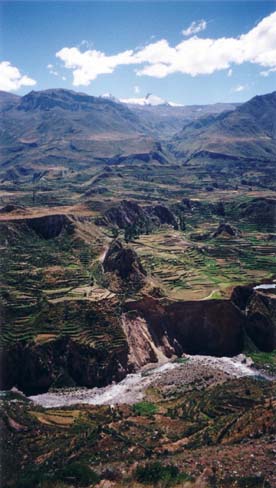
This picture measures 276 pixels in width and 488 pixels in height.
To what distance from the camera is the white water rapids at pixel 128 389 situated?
5267cm

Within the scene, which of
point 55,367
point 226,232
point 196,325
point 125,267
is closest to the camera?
point 55,367

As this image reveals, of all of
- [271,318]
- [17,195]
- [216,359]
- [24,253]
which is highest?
[17,195]

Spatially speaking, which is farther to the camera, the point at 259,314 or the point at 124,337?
the point at 259,314

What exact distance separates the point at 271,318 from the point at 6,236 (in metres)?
56.5

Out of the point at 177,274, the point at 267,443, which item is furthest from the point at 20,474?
the point at 177,274

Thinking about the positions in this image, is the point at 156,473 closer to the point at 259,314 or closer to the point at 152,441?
the point at 152,441

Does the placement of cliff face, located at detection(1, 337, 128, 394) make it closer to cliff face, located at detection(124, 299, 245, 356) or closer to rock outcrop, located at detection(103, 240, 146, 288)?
cliff face, located at detection(124, 299, 245, 356)

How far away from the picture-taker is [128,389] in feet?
181

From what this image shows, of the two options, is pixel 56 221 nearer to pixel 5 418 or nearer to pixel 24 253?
pixel 24 253

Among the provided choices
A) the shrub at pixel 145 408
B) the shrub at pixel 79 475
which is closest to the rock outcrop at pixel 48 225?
the shrub at pixel 145 408

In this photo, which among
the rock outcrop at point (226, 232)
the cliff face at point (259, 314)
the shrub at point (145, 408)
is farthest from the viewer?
the rock outcrop at point (226, 232)

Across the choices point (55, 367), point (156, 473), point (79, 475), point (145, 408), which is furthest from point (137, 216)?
point (156, 473)

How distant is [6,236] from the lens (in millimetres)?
93562

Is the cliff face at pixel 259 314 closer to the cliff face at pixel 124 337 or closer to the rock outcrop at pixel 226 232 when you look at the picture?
the cliff face at pixel 124 337
